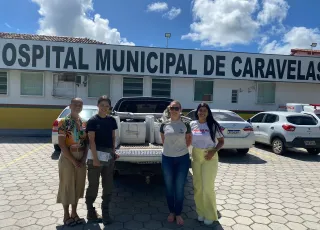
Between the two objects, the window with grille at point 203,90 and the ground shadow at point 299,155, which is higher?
the window with grille at point 203,90

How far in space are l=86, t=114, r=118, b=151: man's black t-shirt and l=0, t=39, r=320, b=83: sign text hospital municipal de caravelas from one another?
9.50 meters

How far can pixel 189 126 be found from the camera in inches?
152

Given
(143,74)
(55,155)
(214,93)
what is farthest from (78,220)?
(214,93)

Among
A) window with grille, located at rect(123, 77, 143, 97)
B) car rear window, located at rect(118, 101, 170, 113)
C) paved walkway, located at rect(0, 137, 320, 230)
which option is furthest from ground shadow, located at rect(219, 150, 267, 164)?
window with grille, located at rect(123, 77, 143, 97)

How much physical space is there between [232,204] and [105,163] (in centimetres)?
249

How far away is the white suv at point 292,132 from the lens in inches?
339

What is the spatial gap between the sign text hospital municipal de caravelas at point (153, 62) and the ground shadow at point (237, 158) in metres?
5.46

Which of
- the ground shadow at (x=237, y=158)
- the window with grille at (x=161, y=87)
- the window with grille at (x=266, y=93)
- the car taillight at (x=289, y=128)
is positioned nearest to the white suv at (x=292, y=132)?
the car taillight at (x=289, y=128)

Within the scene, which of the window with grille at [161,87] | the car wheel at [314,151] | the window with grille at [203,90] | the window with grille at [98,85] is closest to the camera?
the car wheel at [314,151]

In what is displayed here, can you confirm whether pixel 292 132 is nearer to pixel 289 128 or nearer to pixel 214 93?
pixel 289 128

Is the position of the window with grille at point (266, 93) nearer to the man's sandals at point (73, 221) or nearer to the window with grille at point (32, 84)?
the window with grille at point (32, 84)

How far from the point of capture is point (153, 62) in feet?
42.9

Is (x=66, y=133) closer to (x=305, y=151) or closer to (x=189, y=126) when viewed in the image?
(x=189, y=126)

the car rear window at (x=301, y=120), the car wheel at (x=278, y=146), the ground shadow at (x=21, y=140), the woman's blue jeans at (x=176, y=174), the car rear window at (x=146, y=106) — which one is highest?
the car rear window at (x=146, y=106)
